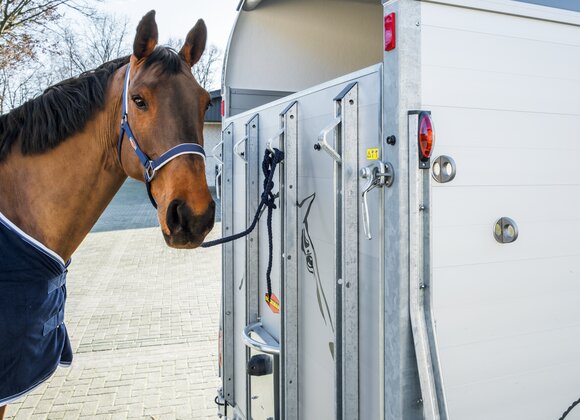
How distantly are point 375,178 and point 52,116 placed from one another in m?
1.66

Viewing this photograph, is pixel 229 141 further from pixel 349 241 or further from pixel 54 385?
pixel 54 385

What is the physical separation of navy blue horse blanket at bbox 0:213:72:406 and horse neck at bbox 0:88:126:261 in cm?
12

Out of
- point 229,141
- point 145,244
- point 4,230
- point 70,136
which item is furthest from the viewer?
point 145,244

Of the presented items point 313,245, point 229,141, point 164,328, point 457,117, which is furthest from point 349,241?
point 164,328

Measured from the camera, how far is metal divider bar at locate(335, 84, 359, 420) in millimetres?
1752

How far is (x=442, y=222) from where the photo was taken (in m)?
1.61

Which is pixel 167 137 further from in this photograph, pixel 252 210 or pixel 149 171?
pixel 252 210

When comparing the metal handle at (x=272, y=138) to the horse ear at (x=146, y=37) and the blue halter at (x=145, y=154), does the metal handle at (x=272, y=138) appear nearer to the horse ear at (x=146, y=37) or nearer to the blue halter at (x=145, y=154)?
the blue halter at (x=145, y=154)

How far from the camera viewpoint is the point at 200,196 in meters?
2.00

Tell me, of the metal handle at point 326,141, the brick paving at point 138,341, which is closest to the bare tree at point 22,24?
the brick paving at point 138,341

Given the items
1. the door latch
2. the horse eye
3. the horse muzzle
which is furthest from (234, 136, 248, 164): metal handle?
the door latch

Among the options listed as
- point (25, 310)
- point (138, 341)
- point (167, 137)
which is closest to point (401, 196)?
point (167, 137)

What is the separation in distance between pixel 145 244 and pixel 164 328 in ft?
19.1

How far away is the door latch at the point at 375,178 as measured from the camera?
1574 millimetres
